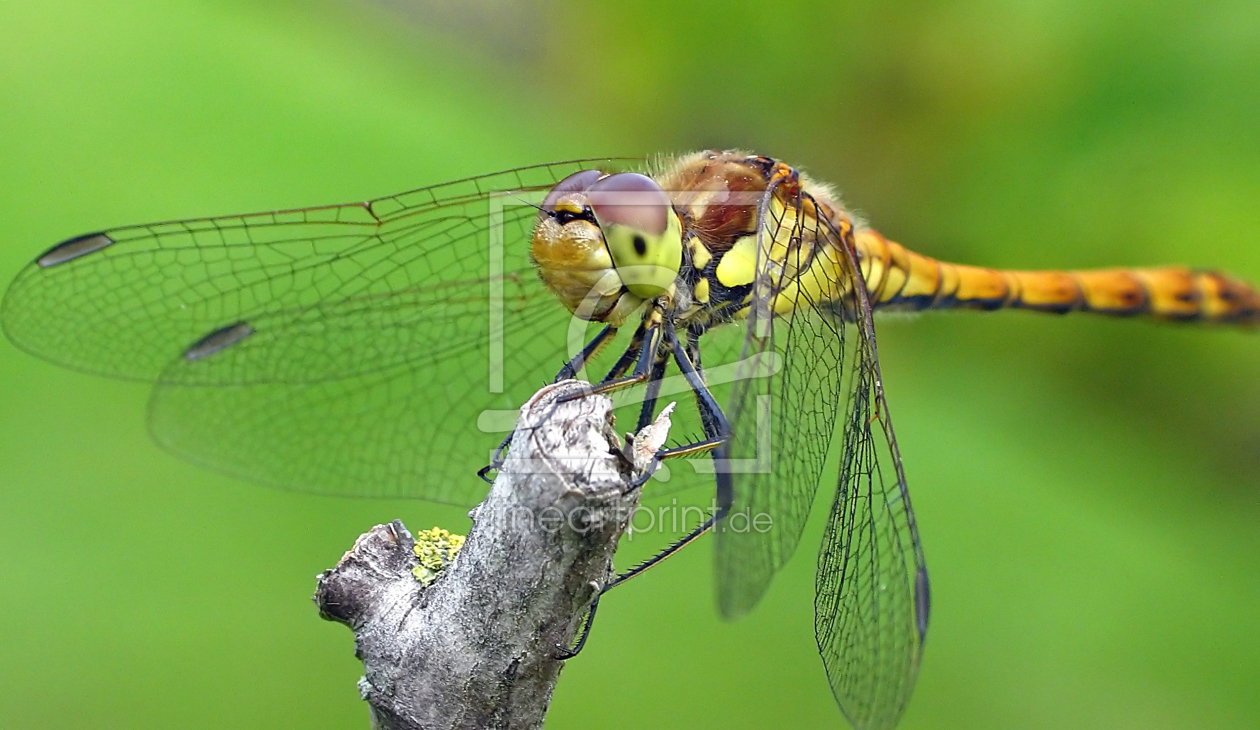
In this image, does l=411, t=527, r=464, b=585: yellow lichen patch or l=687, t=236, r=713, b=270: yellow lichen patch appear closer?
l=411, t=527, r=464, b=585: yellow lichen patch

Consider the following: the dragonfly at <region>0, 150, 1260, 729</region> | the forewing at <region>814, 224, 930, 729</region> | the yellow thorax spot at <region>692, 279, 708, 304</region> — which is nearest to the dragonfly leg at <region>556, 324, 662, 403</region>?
the dragonfly at <region>0, 150, 1260, 729</region>

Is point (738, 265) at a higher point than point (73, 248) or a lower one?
higher

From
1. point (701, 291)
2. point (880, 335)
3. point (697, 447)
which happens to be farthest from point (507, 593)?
point (880, 335)

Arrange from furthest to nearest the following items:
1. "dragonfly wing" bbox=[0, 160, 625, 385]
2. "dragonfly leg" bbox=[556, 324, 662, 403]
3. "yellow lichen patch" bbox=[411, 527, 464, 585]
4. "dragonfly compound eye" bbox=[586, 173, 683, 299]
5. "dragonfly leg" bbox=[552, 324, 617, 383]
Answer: "dragonfly wing" bbox=[0, 160, 625, 385]
"dragonfly leg" bbox=[552, 324, 617, 383]
"dragonfly compound eye" bbox=[586, 173, 683, 299]
"dragonfly leg" bbox=[556, 324, 662, 403]
"yellow lichen patch" bbox=[411, 527, 464, 585]

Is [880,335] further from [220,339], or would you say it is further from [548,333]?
Result: [220,339]

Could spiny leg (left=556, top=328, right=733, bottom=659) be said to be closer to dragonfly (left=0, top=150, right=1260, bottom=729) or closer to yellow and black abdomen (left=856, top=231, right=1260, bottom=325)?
dragonfly (left=0, top=150, right=1260, bottom=729)

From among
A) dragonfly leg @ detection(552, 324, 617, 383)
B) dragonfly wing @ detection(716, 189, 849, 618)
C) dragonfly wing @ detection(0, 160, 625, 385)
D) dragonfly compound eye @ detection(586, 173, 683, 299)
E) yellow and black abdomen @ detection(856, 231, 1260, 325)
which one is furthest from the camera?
A: yellow and black abdomen @ detection(856, 231, 1260, 325)

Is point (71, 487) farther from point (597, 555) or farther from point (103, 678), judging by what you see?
point (597, 555)
